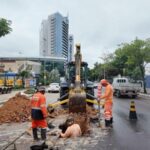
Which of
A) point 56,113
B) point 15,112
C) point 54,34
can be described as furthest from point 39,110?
point 54,34

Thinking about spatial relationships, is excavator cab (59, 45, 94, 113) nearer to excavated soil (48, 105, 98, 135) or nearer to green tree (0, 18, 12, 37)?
excavated soil (48, 105, 98, 135)

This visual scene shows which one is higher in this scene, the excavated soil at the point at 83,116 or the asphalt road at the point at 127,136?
the excavated soil at the point at 83,116

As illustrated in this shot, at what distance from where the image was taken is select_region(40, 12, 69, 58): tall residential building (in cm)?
8303

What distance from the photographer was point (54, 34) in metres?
94.1

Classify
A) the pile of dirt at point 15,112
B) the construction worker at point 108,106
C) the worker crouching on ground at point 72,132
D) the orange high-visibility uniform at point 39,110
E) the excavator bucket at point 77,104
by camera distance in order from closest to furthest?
the orange high-visibility uniform at point 39,110
the worker crouching on ground at point 72,132
the construction worker at point 108,106
the excavator bucket at point 77,104
the pile of dirt at point 15,112

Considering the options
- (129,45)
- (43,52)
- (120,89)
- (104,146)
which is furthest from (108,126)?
(43,52)

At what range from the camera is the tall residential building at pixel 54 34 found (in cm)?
8303

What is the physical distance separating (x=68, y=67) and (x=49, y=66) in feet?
376

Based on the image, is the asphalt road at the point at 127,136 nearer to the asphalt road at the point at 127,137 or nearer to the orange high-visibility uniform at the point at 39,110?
the asphalt road at the point at 127,137

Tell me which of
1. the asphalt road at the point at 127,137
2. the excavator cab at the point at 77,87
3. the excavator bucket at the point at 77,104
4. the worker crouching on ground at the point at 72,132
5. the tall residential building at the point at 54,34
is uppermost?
the tall residential building at the point at 54,34

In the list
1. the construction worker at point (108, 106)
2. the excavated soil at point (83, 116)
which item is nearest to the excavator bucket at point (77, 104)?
the excavated soil at point (83, 116)

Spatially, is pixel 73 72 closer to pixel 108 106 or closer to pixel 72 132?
pixel 108 106

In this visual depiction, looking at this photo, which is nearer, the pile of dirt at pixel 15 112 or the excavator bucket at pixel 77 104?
A: the excavator bucket at pixel 77 104

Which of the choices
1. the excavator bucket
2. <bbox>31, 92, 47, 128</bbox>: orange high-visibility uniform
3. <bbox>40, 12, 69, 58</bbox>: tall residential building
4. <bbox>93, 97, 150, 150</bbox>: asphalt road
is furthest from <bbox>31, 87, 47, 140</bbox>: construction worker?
<bbox>40, 12, 69, 58</bbox>: tall residential building
